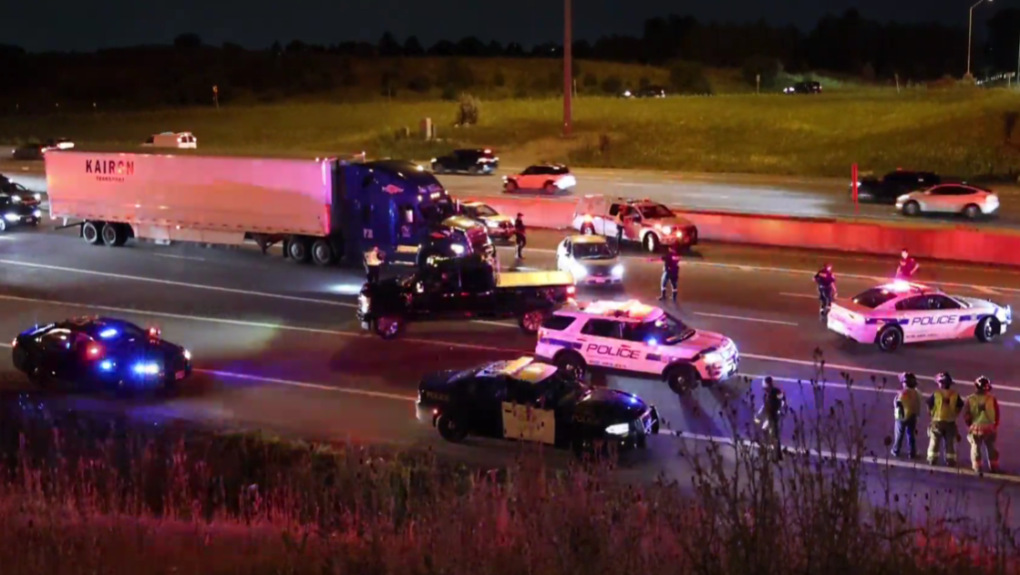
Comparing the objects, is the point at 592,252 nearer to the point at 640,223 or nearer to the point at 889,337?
the point at 640,223

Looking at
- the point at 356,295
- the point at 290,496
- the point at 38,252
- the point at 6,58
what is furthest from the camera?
the point at 6,58

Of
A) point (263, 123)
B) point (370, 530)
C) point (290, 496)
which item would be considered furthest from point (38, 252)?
point (263, 123)

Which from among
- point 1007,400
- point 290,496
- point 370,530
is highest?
point 370,530

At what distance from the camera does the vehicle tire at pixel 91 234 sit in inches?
1399

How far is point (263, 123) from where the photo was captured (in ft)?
276

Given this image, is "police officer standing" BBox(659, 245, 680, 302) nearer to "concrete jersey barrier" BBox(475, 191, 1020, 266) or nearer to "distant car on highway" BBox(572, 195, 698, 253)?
"distant car on highway" BBox(572, 195, 698, 253)

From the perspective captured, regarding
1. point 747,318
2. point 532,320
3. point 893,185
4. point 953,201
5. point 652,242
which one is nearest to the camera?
point 532,320

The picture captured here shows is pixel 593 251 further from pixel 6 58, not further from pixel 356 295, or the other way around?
pixel 6 58

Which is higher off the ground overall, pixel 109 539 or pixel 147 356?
pixel 109 539

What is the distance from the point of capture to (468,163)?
2149 inches

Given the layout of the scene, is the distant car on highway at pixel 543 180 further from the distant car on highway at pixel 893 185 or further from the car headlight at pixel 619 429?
the car headlight at pixel 619 429

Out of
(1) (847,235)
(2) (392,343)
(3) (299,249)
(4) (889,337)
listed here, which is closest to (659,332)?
(4) (889,337)

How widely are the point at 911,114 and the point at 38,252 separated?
168 feet

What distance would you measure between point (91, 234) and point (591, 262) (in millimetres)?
17132
